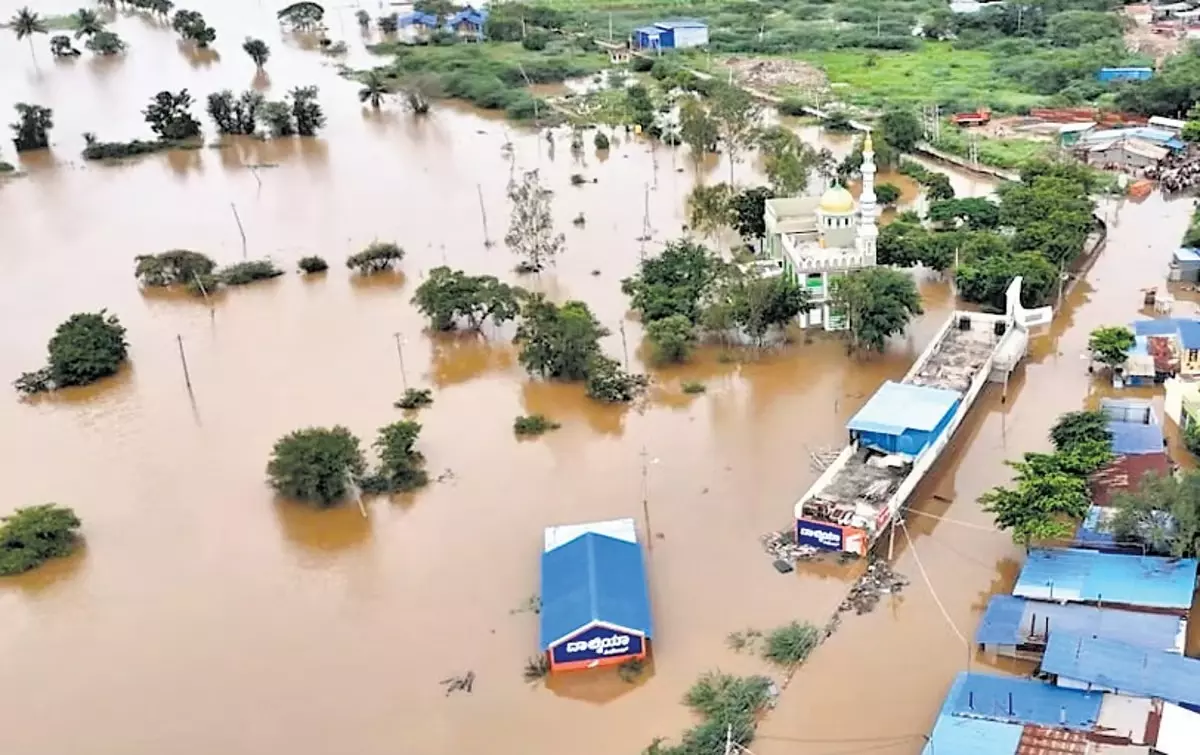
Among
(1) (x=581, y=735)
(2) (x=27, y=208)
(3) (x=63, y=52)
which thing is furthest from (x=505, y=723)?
(3) (x=63, y=52)

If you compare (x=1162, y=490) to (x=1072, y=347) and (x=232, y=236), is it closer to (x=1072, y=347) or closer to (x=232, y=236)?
(x=1072, y=347)

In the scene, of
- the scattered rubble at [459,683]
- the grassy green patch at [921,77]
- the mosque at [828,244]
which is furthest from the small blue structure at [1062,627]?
the grassy green patch at [921,77]

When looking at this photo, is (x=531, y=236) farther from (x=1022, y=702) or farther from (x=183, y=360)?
A: (x=1022, y=702)

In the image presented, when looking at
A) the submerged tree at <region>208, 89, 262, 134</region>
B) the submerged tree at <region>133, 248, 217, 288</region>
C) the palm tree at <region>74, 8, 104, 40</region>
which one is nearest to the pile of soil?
the submerged tree at <region>208, 89, 262, 134</region>

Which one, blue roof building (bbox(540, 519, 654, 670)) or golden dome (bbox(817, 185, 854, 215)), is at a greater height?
golden dome (bbox(817, 185, 854, 215))

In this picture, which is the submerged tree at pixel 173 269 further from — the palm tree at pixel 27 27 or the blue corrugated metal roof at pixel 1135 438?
the palm tree at pixel 27 27

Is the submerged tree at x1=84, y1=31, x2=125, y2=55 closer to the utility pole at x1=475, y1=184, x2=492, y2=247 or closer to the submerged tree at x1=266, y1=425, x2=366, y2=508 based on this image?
the utility pole at x1=475, y1=184, x2=492, y2=247

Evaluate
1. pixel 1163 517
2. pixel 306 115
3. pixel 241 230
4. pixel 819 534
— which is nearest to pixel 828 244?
pixel 819 534
